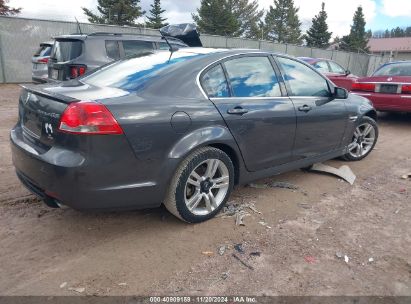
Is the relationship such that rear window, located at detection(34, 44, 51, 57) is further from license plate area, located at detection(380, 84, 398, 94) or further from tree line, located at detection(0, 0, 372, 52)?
tree line, located at detection(0, 0, 372, 52)

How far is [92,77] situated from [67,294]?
2.08 m

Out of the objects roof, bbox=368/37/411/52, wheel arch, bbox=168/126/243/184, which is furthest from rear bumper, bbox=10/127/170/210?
roof, bbox=368/37/411/52

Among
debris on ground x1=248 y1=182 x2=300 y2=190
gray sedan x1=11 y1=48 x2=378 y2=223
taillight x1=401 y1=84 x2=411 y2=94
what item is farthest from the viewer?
taillight x1=401 y1=84 x2=411 y2=94

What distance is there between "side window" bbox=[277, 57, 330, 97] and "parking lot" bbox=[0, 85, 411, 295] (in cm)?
116

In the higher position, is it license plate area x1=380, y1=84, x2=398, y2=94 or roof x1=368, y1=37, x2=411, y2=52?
roof x1=368, y1=37, x2=411, y2=52

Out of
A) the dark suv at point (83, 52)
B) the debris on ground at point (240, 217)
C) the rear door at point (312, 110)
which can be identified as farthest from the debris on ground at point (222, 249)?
the dark suv at point (83, 52)

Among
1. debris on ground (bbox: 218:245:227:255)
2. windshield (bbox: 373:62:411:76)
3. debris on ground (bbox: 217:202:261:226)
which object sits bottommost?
debris on ground (bbox: 218:245:227:255)

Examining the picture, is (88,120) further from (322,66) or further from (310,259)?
(322,66)

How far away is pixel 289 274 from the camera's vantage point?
8.98ft

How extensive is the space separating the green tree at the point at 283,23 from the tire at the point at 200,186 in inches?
2195

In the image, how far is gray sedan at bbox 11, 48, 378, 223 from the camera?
270cm

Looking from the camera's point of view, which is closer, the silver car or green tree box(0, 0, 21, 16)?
the silver car

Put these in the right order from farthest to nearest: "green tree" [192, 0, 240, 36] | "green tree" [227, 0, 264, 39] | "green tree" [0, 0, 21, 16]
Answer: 1. "green tree" [227, 0, 264, 39]
2. "green tree" [192, 0, 240, 36]
3. "green tree" [0, 0, 21, 16]

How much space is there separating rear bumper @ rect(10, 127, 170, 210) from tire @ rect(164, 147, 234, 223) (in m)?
0.19
